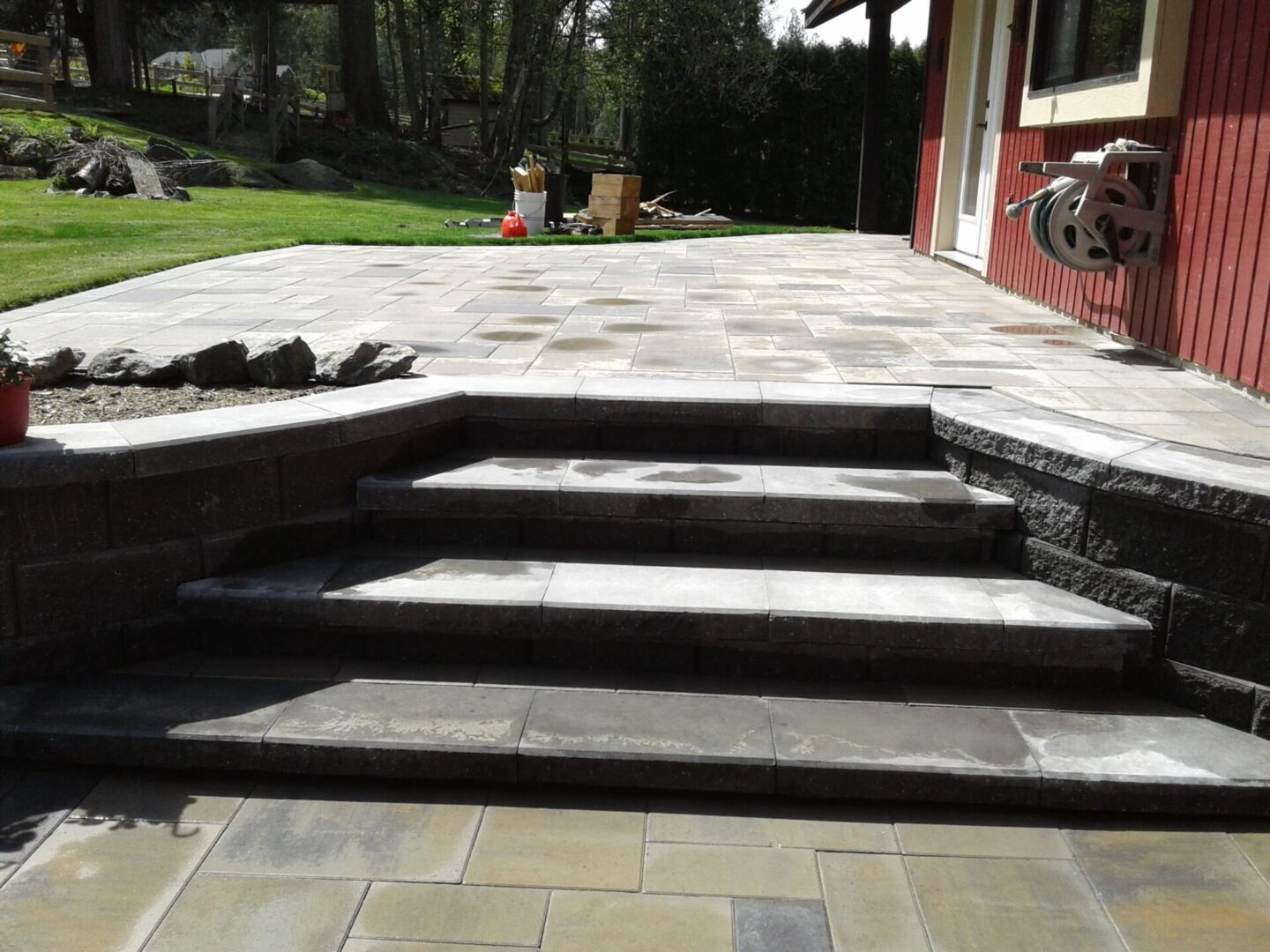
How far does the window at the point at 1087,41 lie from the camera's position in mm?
5520

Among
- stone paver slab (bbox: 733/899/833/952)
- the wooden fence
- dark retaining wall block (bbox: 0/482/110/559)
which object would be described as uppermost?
the wooden fence

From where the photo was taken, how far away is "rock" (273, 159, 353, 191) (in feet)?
59.9

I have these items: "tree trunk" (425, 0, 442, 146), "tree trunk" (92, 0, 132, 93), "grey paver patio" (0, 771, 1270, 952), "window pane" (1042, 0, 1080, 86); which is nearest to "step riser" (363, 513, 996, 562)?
"grey paver patio" (0, 771, 1270, 952)

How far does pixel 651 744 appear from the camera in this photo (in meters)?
2.85

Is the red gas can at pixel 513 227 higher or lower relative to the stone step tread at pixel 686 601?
higher

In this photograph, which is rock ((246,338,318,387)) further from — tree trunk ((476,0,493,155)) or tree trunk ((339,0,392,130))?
tree trunk ((339,0,392,130))

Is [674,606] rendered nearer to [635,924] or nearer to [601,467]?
[601,467]

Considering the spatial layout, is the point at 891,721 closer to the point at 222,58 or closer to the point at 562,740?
the point at 562,740

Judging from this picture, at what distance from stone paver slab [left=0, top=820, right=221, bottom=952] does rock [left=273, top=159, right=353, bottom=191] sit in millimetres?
16735

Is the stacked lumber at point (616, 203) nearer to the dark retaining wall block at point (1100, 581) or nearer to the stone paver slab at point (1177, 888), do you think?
the dark retaining wall block at point (1100, 581)

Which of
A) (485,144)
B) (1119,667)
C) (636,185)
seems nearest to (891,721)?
(1119,667)

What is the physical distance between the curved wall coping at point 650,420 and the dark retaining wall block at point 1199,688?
462 millimetres

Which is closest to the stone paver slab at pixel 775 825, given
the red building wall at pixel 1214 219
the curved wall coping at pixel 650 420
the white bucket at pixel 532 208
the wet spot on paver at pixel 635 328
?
the curved wall coping at pixel 650 420

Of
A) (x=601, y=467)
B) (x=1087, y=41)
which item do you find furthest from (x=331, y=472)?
(x=1087, y=41)
